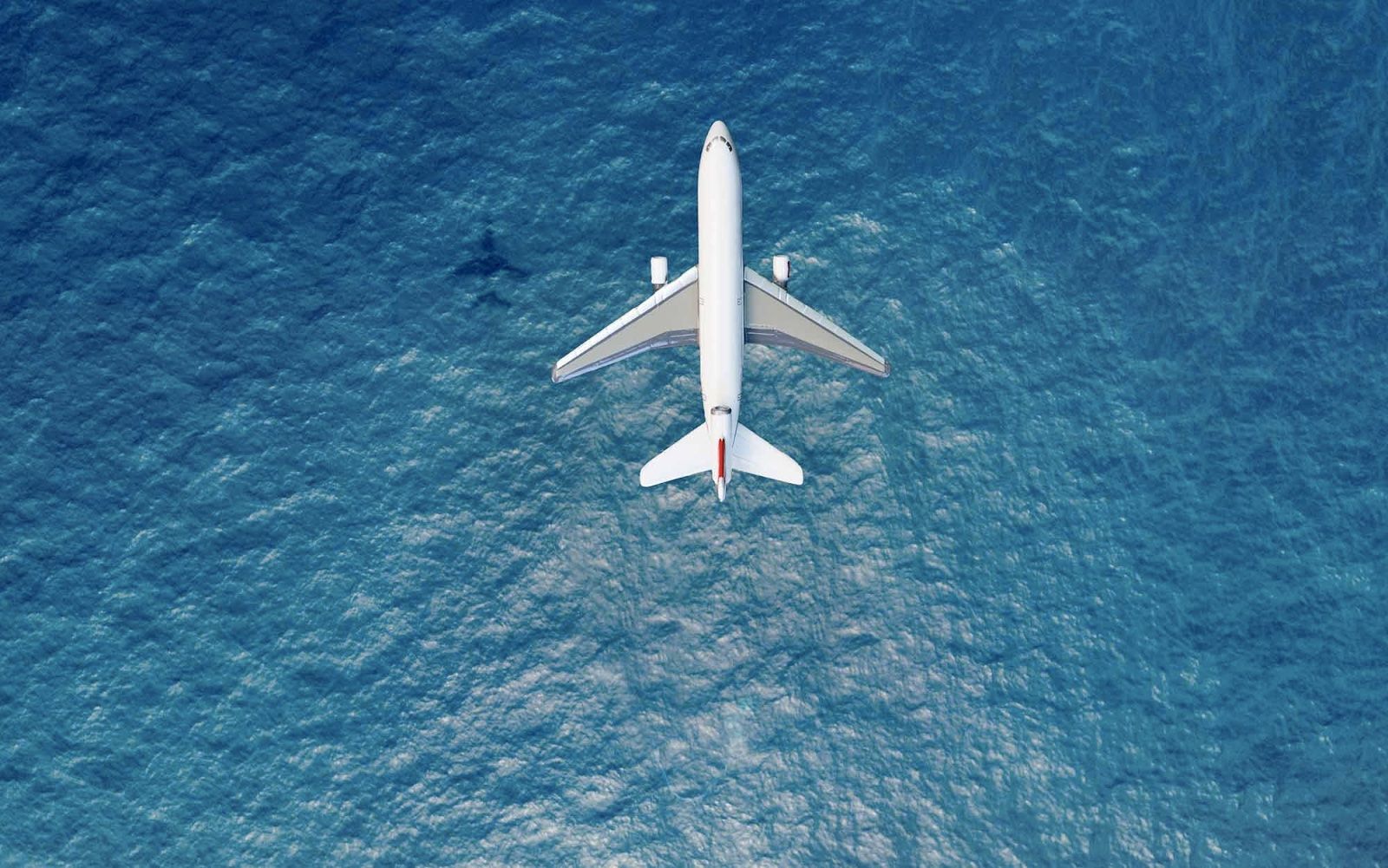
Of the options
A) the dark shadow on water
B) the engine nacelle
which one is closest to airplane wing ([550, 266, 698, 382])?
the engine nacelle

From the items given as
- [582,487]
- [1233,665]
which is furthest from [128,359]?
[1233,665]

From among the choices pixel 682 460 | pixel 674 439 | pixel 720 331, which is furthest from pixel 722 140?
pixel 682 460

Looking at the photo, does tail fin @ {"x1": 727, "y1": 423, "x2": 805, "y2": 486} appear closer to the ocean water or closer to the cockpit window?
the ocean water

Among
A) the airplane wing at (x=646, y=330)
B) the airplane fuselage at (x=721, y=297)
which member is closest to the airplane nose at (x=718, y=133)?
the airplane fuselage at (x=721, y=297)

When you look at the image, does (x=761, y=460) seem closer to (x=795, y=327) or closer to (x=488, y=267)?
(x=795, y=327)

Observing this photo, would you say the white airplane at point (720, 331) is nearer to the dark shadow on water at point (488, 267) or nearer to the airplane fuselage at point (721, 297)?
the airplane fuselage at point (721, 297)
